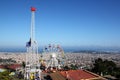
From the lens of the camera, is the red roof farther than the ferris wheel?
No

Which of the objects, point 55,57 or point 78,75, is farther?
point 55,57

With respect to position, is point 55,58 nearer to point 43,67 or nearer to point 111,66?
point 43,67

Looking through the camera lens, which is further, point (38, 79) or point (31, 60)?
point (31, 60)

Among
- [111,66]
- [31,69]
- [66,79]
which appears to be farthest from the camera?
[111,66]

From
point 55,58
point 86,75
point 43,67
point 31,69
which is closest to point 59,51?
point 55,58

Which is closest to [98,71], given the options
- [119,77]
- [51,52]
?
[119,77]

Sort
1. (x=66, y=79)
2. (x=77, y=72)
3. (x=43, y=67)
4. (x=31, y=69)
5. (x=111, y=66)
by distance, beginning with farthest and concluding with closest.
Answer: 1. (x=43, y=67)
2. (x=111, y=66)
3. (x=31, y=69)
4. (x=77, y=72)
5. (x=66, y=79)

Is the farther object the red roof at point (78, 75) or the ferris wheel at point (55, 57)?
the ferris wheel at point (55, 57)

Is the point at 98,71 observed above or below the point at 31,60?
below

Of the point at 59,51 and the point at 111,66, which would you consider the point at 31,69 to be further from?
the point at 111,66
